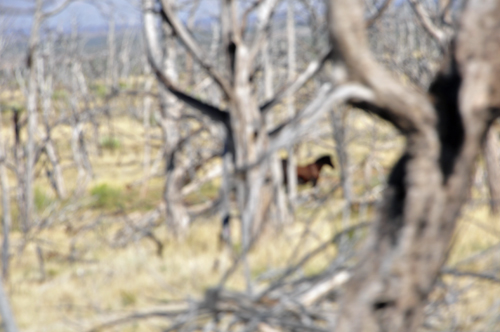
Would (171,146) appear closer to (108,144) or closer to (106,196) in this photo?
(106,196)

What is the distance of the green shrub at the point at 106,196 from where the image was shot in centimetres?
1421

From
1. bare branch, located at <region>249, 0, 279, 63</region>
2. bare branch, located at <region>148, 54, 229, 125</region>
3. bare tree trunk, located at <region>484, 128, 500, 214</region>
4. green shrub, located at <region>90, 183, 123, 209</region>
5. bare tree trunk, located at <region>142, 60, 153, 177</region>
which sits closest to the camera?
bare branch, located at <region>148, 54, 229, 125</region>

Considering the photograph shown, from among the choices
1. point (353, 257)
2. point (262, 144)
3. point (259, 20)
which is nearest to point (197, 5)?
point (259, 20)

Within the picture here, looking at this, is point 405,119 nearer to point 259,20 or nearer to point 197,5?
point 259,20

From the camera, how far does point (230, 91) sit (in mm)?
5215

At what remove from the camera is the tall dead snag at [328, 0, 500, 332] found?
1.70 meters

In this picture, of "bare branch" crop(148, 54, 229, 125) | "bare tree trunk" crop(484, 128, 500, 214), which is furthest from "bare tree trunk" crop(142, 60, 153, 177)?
"bare tree trunk" crop(484, 128, 500, 214)

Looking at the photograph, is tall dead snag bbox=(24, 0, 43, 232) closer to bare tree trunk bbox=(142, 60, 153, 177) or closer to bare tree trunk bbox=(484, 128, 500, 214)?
bare tree trunk bbox=(142, 60, 153, 177)

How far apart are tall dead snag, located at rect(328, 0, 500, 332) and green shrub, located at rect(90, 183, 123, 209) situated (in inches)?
506

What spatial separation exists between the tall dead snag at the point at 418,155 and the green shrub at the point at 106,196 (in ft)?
42.2

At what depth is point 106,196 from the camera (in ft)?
49.2

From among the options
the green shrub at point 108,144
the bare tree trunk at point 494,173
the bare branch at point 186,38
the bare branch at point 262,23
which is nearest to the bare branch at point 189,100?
the bare branch at point 186,38

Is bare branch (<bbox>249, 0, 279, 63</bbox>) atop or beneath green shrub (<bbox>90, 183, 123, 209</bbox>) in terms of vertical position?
atop

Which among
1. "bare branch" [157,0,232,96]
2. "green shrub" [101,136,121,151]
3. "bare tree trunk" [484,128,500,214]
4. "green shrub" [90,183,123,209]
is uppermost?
"bare branch" [157,0,232,96]
